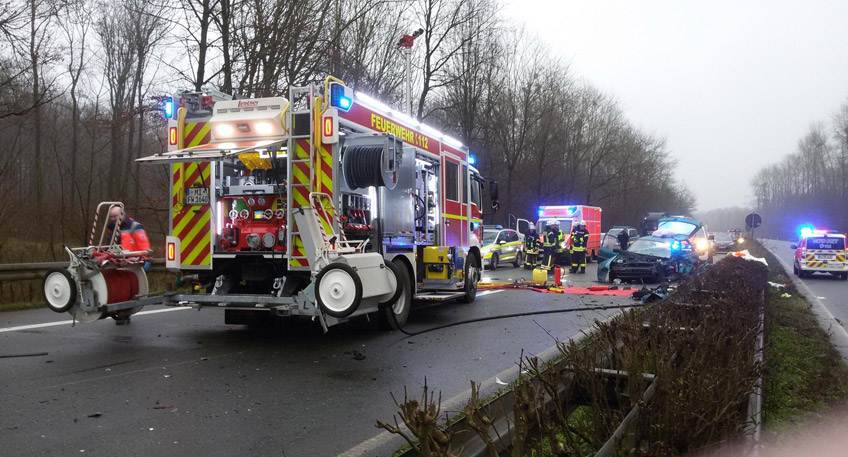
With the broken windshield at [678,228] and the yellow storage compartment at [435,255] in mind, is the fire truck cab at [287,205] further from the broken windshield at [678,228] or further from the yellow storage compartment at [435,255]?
the broken windshield at [678,228]

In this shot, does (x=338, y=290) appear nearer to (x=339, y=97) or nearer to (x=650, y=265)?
(x=339, y=97)

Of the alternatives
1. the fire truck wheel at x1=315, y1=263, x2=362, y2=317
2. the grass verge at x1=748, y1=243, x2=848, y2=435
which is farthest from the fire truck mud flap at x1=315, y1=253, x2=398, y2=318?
the grass verge at x1=748, y1=243, x2=848, y2=435

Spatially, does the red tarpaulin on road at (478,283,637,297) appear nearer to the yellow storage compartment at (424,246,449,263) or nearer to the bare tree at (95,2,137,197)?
the yellow storage compartment at (424,246,449,263)

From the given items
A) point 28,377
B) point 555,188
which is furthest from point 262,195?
point 555,188

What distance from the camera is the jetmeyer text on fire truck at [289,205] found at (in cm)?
721

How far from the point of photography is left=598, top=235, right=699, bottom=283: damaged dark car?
691 inches

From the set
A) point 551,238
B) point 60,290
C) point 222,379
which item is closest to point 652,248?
point 551,238

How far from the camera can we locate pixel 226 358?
271 inches

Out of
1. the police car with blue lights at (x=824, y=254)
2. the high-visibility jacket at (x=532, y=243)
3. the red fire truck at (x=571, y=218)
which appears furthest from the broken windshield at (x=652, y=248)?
the red fire truck at (x=571, y=218)

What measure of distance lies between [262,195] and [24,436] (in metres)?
4.16

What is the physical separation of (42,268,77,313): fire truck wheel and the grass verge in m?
6.73

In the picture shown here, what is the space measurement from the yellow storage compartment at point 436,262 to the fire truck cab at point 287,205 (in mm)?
1207

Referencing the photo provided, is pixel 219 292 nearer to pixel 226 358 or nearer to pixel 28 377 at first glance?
pixel 226 358

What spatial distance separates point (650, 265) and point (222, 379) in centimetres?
1402
